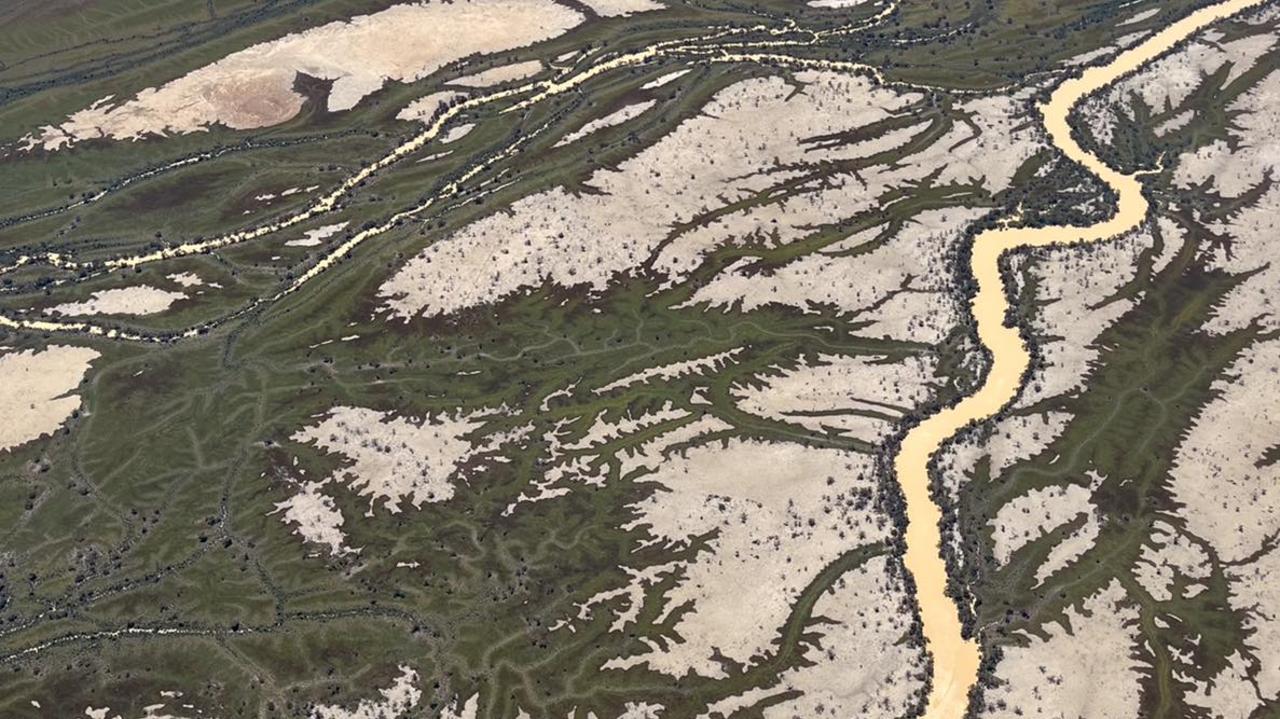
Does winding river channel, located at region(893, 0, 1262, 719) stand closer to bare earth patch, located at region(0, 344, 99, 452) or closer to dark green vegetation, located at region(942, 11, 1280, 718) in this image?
dark green vegetation, located at region(942, 11, 1280, 718)

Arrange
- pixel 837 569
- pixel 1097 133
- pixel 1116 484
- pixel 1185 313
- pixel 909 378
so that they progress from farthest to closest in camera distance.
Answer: pixel 1097 133, pixel 1185 313, pixel 909 378, pixel 1116 484, pixel 837 569

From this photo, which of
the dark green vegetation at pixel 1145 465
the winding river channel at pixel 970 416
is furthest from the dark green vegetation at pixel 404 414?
the winding river channel at pixel 970 416

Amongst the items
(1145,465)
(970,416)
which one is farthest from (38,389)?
(1145,465)

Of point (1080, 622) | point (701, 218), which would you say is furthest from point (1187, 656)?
point (701, 218)

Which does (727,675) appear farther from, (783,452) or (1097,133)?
(1097,133)

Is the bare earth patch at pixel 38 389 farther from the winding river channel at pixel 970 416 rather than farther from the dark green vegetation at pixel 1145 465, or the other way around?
the dark green vegetation at pixel 1145 465
